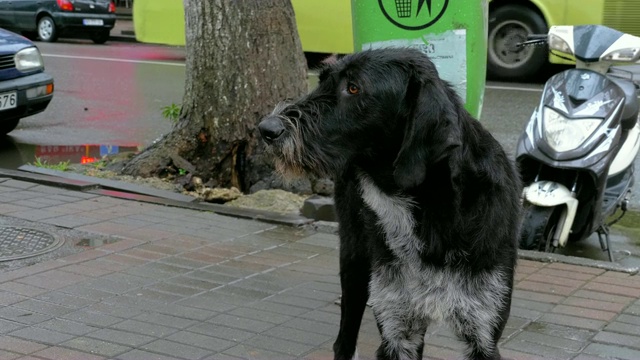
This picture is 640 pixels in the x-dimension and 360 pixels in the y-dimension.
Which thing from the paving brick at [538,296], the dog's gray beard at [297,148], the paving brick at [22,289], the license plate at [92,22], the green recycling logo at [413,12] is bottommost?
the paving brick at [538,296]

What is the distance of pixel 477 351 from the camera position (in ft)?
11.6

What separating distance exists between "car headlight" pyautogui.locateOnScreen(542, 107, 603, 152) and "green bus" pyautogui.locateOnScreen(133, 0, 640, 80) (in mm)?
7018

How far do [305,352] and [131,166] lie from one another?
13.5 feet

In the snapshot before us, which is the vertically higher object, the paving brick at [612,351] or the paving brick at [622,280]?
the paving brick at [612,351]

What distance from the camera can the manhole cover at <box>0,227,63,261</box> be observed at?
582 cm

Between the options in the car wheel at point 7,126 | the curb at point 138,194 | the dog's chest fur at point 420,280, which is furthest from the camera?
the car wheel at point 7,126

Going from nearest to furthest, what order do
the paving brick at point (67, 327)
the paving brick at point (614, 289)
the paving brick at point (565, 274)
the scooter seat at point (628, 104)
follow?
the paving brick at point (67, 327), the paving brick at point (614, 289), the paving brick at point (565, 274), the scooter seat at point (628, 104)

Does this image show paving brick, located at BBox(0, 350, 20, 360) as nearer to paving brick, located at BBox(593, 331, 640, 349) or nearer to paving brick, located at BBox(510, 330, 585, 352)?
paving brick, located at BBox(510, 330, 585, 352)

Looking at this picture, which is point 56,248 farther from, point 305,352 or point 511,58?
point 511,58

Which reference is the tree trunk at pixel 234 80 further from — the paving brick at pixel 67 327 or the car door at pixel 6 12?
the car door at pixel 6 12

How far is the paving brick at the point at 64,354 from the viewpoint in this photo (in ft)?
14.0

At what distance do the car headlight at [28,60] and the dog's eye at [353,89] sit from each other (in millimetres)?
7801

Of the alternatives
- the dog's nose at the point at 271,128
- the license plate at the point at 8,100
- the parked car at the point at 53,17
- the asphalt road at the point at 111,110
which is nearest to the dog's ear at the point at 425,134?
the dog's nose at the point at 271,128

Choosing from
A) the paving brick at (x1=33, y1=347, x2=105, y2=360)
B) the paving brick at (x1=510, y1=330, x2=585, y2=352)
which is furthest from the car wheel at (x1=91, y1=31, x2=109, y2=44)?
the paving brick at (x1=510, y1=330, x2=585, y2=352)
